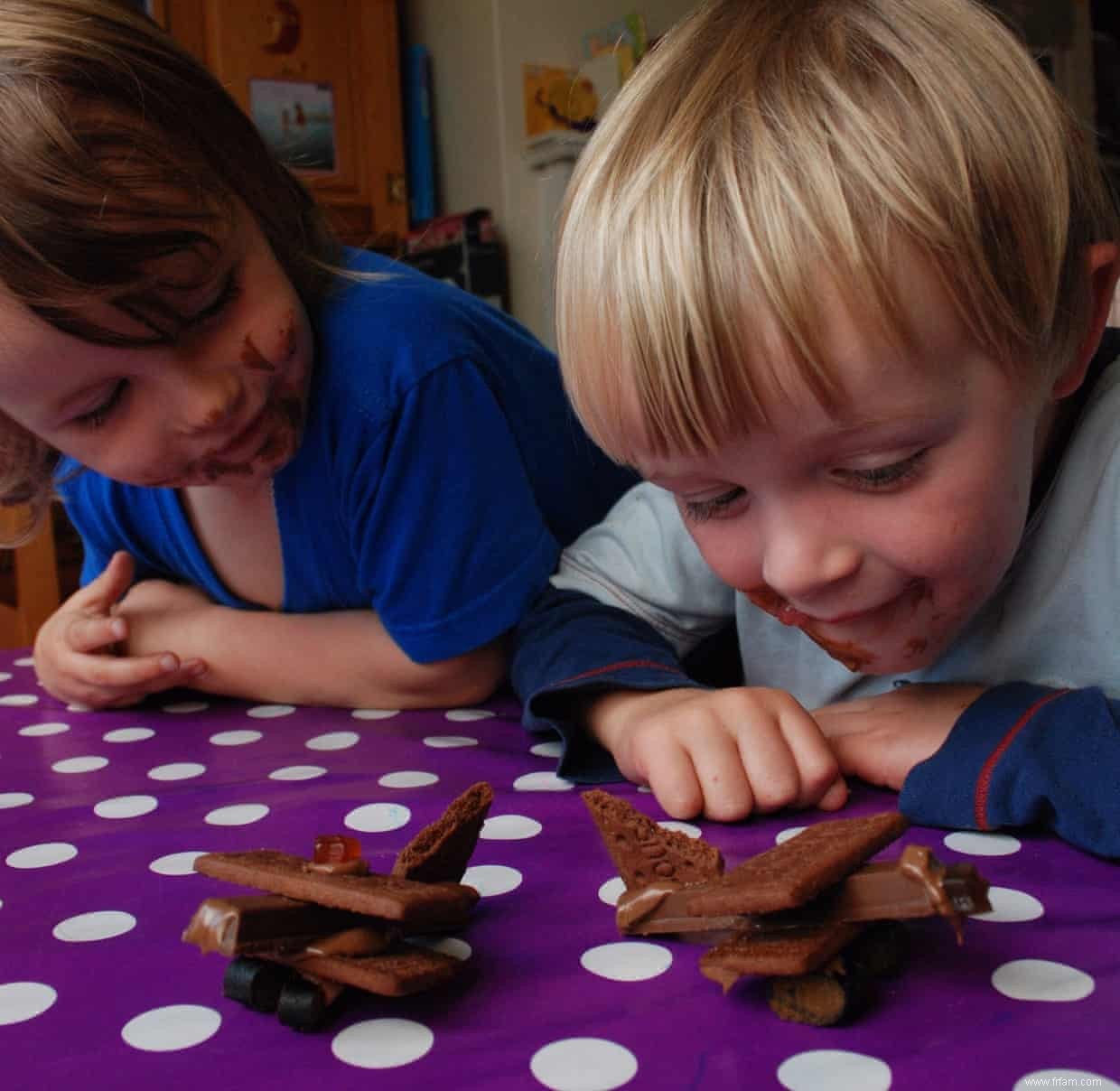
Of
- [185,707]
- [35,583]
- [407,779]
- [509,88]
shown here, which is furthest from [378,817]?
[509,88]

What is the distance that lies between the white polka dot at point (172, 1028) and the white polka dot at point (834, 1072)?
0.19m

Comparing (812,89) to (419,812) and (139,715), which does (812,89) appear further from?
(139,715)

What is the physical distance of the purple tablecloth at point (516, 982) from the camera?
349 millimetres

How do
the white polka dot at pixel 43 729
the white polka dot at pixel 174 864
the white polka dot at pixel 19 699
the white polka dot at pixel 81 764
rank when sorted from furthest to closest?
the white polka dot at pixel 19 699, the white polka dot at pixel 43 729, the white polka dot at pixel 81 764, the white polka dot at pixel 174 864

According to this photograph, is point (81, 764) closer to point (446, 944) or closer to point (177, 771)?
point (177, 771)

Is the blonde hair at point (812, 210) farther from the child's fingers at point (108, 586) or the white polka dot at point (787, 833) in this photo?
the child's fingers at point (108, 586)

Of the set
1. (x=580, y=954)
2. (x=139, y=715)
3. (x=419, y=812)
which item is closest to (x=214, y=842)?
(x=419, y=812)

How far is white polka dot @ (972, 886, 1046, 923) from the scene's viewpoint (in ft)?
1.42

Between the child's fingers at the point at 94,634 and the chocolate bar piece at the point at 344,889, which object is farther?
the child's fingers at the point at 94,634

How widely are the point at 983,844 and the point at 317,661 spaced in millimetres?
545

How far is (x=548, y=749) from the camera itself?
72cm

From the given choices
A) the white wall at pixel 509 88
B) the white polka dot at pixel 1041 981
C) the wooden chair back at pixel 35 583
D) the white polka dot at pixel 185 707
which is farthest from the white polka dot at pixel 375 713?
the white wall at pixel 509 88

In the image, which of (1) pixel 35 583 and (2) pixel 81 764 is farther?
(1) pixel 35 583

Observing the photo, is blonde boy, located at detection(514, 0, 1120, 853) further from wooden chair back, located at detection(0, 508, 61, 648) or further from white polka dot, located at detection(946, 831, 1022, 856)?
wooden chair back, located at detection(0, 508, 61, 648)
